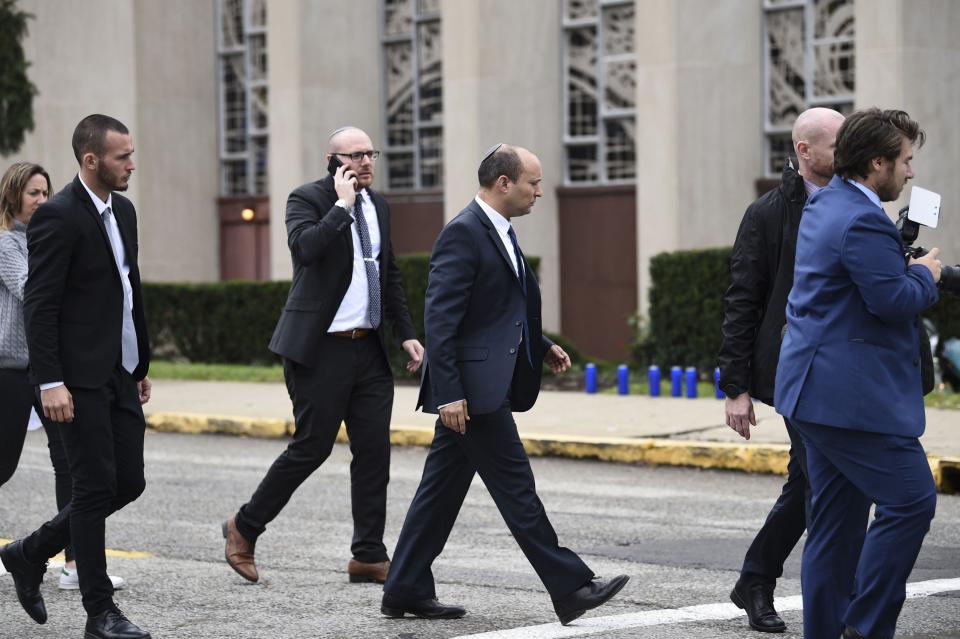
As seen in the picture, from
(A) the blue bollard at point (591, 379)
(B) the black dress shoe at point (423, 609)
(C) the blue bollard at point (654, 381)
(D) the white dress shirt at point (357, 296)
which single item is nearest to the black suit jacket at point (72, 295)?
(D) the white dress shirt at point (357, 296)

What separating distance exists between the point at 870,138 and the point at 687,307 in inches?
478

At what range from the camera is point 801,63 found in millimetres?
20250

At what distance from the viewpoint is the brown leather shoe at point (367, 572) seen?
7805 mm

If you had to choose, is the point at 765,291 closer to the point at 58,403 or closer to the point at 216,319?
the point at 58,403

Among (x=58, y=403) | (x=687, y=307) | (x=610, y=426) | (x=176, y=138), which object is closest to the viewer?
(x=58, y=403)

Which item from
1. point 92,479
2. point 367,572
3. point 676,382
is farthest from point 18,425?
point 676,382

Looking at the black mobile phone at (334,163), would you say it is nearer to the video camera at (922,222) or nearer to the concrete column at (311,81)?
the video camera at (922,222)

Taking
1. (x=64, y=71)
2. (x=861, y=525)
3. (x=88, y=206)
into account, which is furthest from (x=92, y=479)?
(x=64, y=71)

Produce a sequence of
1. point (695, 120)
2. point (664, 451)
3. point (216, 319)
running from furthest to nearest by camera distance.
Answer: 1. point (216, 319)
2. point (695, 120)
3. point (664, 451)

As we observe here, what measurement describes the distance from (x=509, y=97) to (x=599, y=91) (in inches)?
48.0

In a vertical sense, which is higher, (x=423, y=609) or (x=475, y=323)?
(x=475, y=323)

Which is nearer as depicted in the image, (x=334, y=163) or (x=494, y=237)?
(x=494, y=237)

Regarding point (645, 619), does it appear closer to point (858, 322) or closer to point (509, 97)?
point (858, 322)

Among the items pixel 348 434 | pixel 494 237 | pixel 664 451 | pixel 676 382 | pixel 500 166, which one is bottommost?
pixel 664 451
